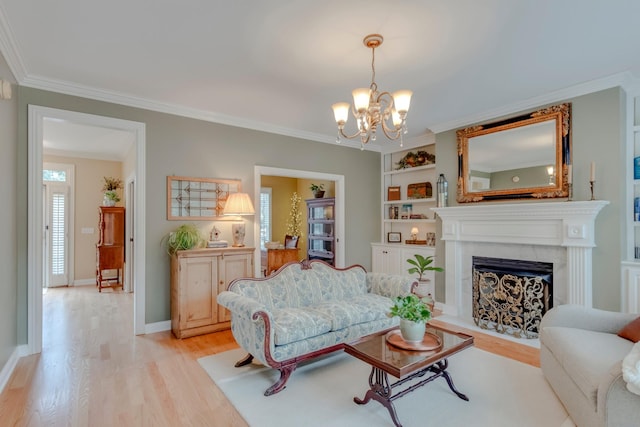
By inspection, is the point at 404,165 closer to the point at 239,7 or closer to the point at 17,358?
Result: the point at 239,7

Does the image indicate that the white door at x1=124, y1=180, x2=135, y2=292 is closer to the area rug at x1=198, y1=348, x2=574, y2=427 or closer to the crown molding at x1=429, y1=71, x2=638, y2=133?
the area rug at x1=198, y1=348, x2=574, y2=427

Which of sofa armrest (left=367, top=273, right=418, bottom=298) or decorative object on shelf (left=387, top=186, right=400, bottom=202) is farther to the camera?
decorative object on shelf (left=387, top=186, right=400, bottom=202)

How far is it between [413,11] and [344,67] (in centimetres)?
89

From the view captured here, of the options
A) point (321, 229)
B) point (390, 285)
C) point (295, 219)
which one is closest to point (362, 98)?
point (390, 285)

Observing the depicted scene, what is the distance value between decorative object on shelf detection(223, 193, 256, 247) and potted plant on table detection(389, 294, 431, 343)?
8.13 feet

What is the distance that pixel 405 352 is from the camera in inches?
87.7

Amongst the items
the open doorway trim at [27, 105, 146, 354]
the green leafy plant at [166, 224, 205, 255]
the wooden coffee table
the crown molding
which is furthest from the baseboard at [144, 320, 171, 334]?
the crown molding

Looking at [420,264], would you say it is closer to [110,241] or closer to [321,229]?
[321,229]

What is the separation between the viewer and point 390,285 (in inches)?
147

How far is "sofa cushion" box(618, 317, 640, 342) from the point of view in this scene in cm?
229

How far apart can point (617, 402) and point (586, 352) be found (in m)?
0.48

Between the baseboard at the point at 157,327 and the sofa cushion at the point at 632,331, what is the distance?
435cm

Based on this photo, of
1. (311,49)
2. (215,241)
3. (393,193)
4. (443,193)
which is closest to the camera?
(311,49)

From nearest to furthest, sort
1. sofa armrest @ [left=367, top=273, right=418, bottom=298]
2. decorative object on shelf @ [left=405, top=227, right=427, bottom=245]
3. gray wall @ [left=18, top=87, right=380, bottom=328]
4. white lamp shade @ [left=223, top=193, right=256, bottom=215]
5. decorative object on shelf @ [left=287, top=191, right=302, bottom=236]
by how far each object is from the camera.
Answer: gray wall @ [left=18, top=87, right=380, bottom=328] → sofa armrest @ [left=367, top=273, right=418, bottom=298] → white lamp shade @ [left=223, top=193, right=256, bottom=215] → decorative object on shelf @ [left=405, top=227, right=427, bottom=245] → decorative object on shelf @ [left=287, top=191, right=302, bottom=236]
